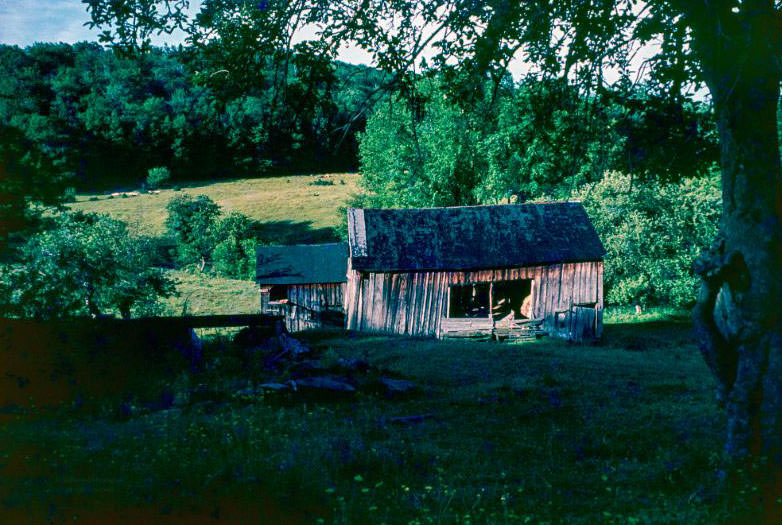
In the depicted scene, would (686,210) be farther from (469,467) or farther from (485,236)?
(469,467)

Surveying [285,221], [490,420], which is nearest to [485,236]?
[490,420]

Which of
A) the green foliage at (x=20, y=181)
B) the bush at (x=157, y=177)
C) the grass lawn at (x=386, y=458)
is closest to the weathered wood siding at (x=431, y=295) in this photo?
the grass lawn at (x=386, y=458)

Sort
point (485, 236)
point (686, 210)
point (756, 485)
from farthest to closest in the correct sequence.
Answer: point (686, 210) < point (485, 236) < point (756, 485)

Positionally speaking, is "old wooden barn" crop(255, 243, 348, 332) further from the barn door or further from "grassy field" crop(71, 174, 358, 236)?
"grassy field" crop(71, 174, 358, 236)

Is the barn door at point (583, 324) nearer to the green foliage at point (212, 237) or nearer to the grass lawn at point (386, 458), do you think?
the grass lawn at point (386, 458)

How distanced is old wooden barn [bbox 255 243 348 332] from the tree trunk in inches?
1294

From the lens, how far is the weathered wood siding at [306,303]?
39.8 meters

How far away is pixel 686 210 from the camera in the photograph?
35.3 metres

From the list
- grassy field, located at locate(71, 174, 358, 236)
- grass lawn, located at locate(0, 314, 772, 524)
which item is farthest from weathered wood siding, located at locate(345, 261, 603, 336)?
grassy field, located at locate(71, 174, 358, 236)

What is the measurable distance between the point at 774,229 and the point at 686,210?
105 feet

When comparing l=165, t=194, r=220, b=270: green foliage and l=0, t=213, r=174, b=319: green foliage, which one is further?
l=165, t=194, r=220, b=270: green foliage

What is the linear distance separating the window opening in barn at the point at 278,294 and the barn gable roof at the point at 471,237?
12567 millimetres

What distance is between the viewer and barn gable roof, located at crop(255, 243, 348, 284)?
132 feet

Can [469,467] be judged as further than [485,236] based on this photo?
No
